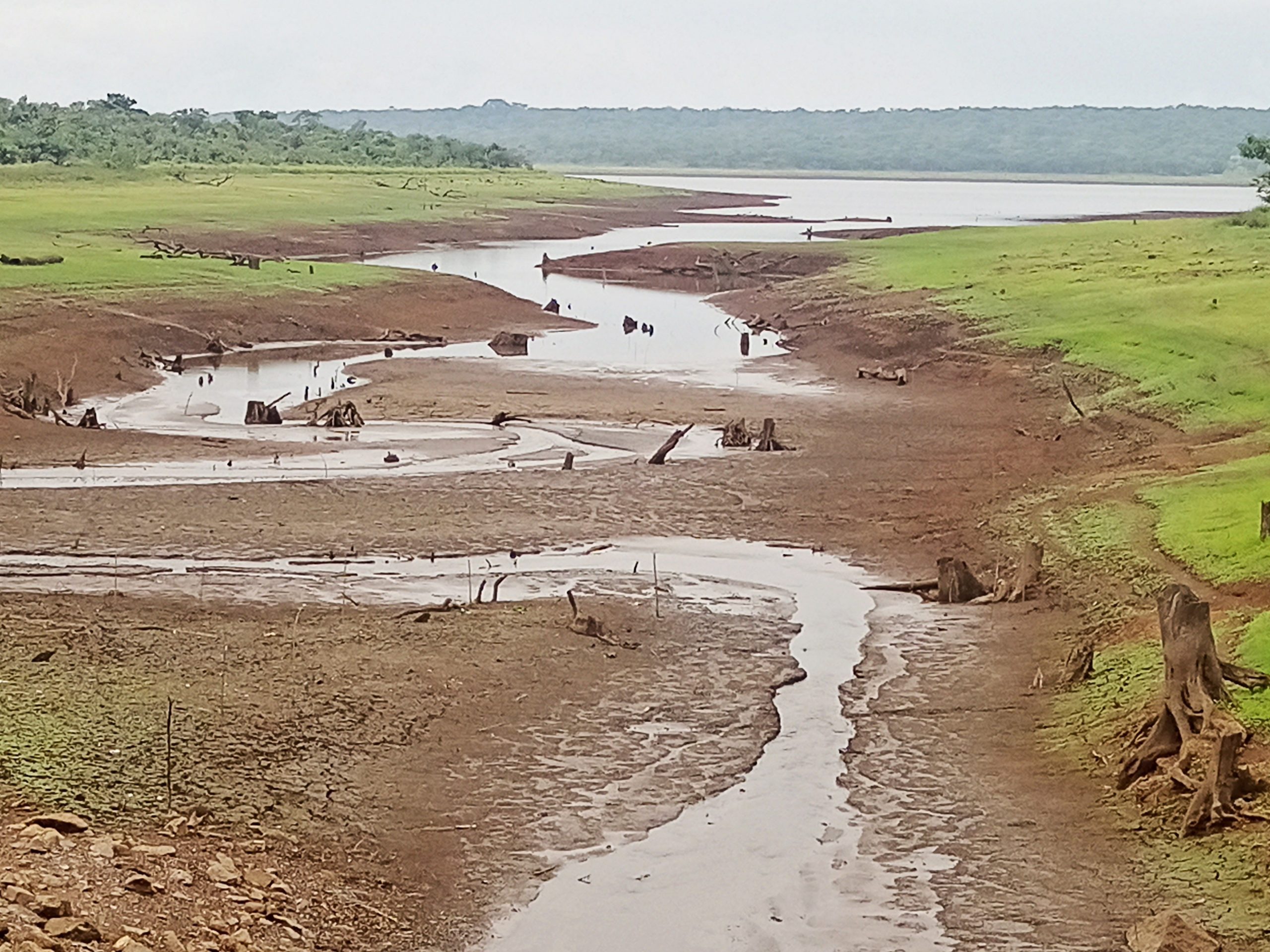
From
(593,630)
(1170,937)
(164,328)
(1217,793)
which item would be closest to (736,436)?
(593,630)

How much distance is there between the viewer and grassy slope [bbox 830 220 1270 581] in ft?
72.0

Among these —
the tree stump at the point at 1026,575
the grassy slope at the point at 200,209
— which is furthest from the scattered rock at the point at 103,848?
the grassy slope at the point at 200,209

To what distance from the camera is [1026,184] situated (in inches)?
7825

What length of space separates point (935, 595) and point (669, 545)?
3.88m

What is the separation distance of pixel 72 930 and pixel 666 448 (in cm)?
1967

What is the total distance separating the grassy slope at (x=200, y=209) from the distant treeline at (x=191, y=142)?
4076 mm

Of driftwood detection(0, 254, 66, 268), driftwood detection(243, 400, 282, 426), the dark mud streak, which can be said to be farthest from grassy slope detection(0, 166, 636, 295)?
the dark mud streak

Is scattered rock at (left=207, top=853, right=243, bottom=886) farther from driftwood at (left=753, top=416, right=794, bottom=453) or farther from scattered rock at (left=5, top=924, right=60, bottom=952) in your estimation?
driftwood at (left=753, top=416, right=794, bottom=453)

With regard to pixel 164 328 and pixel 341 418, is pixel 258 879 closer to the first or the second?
pixel 341 418

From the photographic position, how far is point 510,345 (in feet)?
150

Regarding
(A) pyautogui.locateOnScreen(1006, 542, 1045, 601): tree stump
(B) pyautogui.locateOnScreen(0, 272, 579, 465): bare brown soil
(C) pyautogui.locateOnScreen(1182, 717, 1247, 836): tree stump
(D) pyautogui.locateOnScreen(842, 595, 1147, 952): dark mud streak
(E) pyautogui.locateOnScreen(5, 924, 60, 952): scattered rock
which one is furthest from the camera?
(B) pyautogui.locateOnScreen(0, 272, 579, 465): bare brown soil

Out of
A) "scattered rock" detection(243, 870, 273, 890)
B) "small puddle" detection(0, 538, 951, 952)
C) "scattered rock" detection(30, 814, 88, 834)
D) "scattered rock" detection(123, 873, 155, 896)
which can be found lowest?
"small puddle" detection(0, 538, 951, 952)

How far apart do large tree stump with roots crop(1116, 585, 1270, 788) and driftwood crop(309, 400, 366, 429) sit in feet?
63.5

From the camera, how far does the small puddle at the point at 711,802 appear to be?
466 inches
